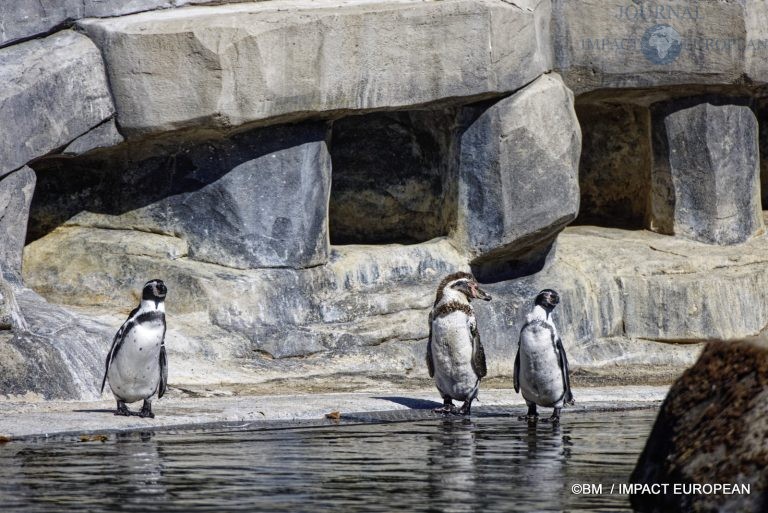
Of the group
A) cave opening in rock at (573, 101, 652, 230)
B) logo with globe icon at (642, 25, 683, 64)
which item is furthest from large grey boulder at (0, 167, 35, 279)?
cave opening in rock at (573, 101, 652, 230)

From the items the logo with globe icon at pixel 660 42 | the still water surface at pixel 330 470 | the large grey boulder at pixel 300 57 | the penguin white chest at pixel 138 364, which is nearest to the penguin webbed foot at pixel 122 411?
the penguin white chest at pixel 138 364

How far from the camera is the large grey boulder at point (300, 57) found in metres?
13.3

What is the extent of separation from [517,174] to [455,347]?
3.94 metres

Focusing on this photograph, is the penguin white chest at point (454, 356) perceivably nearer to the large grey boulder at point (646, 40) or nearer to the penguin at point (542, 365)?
the penguin at point (542, 365)

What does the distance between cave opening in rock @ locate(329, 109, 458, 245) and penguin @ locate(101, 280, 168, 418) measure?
592cm

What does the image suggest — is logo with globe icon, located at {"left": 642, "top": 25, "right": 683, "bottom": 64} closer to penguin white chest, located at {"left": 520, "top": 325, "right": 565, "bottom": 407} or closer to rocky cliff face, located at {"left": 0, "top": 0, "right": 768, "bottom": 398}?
rocky cliff face, located at {"left": 0, "top": 0, "right": 768, "bottom": 398}

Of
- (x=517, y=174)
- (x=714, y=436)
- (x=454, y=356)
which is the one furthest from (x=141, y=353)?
(x=517, y=174)

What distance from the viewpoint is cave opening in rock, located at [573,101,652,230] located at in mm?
17578

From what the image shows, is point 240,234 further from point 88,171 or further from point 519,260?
point 519,260

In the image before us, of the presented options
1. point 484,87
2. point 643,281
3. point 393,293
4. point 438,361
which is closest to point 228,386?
point 438,361

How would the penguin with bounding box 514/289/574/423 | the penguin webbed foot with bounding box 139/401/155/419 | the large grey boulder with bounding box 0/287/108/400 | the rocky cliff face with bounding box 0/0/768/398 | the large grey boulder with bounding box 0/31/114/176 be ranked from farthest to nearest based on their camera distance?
the rocky cliff face with bounding box 0/0/768/398 < the large grey boulder with bounding box 0/31/114/176 < the penguin with bounding box 514/289/574/423 < the large grey boulder with bounding box 0/287/108/400 < the penguin webbed foot with bounding box 139/401/155/419

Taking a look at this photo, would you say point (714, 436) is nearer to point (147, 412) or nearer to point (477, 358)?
point (147, 412)

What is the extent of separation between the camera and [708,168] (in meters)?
16.4

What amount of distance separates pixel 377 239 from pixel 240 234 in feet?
8.38
